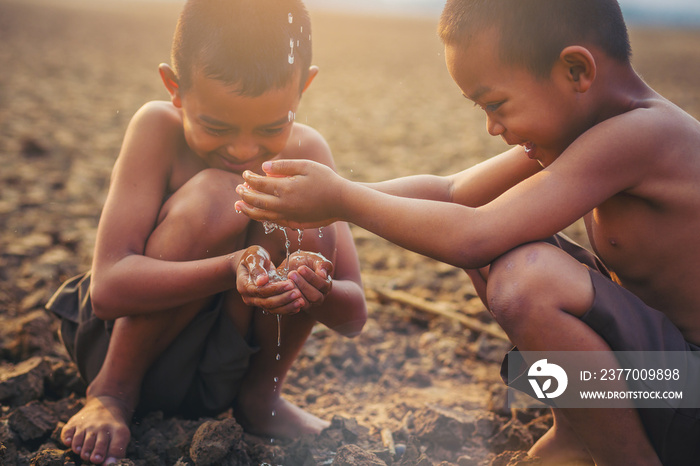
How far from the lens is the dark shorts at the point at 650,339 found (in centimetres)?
161

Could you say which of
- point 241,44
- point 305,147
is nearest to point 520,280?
point 305,147

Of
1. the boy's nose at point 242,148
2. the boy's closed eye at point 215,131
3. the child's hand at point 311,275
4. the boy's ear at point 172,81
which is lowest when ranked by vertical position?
the child's hand at point 311,275

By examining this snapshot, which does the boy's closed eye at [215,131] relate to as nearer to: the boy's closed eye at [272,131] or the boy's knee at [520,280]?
the boy's closed eye at [272,131]

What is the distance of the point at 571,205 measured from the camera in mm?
1641

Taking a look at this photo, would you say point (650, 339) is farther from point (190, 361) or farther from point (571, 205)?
point (190, 361)

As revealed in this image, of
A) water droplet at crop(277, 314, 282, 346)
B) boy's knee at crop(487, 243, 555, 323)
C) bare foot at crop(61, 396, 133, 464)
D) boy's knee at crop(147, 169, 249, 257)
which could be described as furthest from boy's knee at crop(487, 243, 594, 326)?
bare foot at crop(61, 396, 133, 464)

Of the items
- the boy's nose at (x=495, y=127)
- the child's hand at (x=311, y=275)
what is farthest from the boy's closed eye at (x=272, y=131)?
the boy's nose at (x=495, y=127)

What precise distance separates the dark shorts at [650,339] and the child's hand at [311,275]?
0.71m

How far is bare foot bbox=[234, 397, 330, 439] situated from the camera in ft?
7.24

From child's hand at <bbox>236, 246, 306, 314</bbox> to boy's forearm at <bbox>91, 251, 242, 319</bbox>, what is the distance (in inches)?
3.6

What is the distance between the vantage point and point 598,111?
1.80m

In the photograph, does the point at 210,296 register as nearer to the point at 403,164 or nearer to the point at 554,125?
the point at 554,125

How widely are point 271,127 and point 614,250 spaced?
115cm

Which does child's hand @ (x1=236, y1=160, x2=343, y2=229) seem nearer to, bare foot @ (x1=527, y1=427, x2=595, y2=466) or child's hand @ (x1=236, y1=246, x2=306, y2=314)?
child's hand @ (x1=236, y1=246, x2=306, y2=314)
